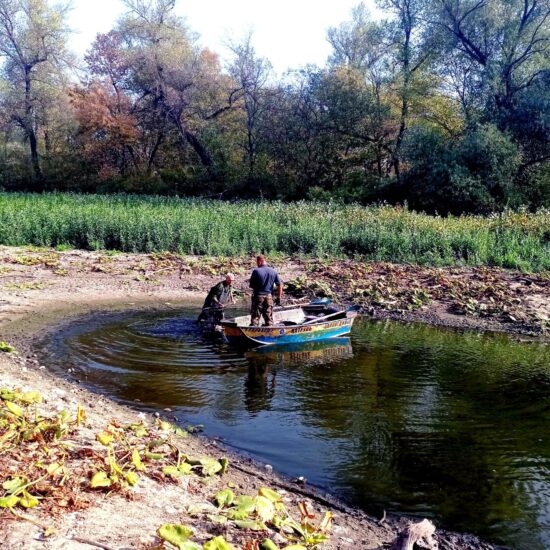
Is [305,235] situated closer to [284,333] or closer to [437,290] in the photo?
[437,290]

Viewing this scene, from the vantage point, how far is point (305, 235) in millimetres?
22188

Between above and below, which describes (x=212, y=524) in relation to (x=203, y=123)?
below

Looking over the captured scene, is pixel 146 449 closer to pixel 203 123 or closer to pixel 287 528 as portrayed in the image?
pixel 287 528

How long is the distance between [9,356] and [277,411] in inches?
197

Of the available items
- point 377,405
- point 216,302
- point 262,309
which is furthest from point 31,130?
point 377,405

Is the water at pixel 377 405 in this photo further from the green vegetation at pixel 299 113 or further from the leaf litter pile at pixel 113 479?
the green vegetation at pixel 299 113

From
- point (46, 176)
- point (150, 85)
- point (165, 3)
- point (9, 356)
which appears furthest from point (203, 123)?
point (9, 356)

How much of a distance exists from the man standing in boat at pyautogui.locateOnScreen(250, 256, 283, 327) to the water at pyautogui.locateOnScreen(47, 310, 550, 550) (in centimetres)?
97

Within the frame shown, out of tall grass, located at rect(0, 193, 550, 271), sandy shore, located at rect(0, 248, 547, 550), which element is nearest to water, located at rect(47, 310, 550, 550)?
sandy shore, located at rect(0, 248, 547, 550)

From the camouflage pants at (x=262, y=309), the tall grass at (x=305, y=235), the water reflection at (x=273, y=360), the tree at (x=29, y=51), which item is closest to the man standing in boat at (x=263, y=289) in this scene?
the camouflage pants at (x=262, y=309)

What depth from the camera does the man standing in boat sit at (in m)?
12.4

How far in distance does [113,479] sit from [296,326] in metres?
7.44

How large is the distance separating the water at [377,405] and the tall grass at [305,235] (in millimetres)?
6876

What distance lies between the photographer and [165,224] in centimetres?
2205
